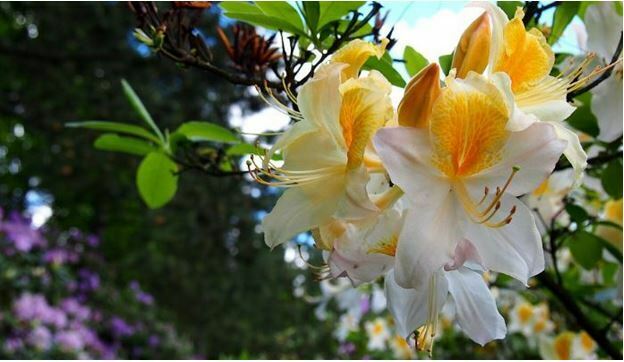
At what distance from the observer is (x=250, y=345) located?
5492 millimetres

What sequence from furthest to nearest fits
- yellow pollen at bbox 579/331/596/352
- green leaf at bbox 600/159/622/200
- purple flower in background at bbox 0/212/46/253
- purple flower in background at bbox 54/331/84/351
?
purple flower in background at bbox 0/212/46/253
purple flower in background at bbox 54/331/84/351
yellow pollen at bbox 579/331/596/352
green leaf at bbox 600/159/622/200

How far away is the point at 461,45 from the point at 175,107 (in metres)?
4.39

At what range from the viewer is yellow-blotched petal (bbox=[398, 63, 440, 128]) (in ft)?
1.31

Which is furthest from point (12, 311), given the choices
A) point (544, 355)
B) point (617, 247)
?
point (617, 247)

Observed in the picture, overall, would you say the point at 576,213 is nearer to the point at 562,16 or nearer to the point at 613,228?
the point at 613,228

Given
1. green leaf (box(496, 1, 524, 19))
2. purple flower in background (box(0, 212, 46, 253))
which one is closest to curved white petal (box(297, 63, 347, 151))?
green leaf (box(496, 1, 524, 19))

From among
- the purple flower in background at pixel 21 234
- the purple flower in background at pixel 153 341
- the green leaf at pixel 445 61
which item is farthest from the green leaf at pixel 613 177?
the purple flower in background at pixel 153 341

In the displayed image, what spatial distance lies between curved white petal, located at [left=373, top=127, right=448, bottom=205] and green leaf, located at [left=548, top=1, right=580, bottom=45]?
34 cm

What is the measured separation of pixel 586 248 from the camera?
833 millimetres

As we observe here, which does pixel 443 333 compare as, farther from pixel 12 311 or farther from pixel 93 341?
pixel 93 341

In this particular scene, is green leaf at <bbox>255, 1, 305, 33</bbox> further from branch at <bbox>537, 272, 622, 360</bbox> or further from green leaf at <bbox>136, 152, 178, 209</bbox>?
branch at <bbox>537, 272, 622, 360</bbox>

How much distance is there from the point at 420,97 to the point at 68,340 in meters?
3.39

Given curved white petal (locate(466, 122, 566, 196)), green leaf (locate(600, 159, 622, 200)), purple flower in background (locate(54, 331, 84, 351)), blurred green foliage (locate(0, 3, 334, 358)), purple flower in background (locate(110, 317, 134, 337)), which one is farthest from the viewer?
blurred green foliage (locate(0, 3, 334, 358))

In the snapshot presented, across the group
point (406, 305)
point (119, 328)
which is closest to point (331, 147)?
point (406, 305)
